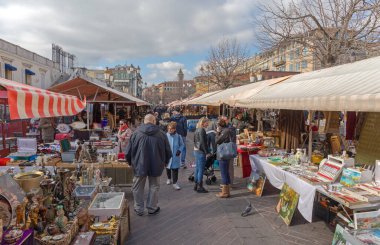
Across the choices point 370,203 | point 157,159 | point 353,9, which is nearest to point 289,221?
point 370,203

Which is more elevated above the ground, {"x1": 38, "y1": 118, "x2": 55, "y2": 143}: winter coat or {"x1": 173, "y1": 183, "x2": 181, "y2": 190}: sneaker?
{"x1": 38, "y1": 118, "x2": 55, "y2": 143}: winter coat

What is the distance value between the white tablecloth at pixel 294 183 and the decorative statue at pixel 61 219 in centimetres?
311

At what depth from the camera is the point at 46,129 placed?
27.8 ft

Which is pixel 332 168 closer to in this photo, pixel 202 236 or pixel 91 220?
pixel 202 236

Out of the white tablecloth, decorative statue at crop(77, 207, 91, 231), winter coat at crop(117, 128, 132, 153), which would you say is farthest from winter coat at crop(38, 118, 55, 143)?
the white tablecloth

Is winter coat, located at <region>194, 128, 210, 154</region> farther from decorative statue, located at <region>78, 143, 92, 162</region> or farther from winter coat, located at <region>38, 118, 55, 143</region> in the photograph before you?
winter coat, located at <region>38, 118, 55, 143</region>

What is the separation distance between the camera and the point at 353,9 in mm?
10062

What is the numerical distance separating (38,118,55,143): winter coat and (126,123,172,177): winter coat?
520cm

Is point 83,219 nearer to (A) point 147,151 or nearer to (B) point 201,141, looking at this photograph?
(A) point 147,151

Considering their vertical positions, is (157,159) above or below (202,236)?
above

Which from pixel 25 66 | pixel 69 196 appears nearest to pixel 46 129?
pixel 69 196

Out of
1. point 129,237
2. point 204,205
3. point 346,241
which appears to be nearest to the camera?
point 346,241

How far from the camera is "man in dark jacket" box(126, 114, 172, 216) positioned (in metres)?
4.34

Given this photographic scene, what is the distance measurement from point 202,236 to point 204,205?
1194 mm
